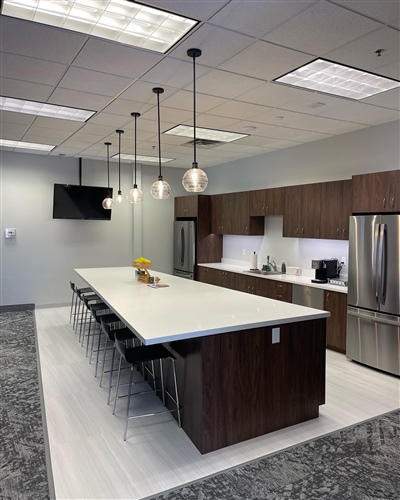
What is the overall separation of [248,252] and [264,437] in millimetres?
4602

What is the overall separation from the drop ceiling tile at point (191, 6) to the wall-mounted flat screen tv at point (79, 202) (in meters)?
5.27

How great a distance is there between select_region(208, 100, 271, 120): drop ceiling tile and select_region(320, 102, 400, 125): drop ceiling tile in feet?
2.61

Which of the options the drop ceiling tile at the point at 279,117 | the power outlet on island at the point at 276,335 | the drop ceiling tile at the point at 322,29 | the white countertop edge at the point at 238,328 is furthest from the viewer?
the drop ceiling tile at the point at 279,117

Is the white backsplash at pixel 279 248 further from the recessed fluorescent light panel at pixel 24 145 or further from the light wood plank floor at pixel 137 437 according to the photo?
the recessed fluorescent light panel at pixel 24 145

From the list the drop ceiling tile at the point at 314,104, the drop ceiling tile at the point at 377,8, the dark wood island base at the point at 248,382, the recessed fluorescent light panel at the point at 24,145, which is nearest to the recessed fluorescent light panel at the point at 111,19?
the drop ceiling tile at the point at 377,8

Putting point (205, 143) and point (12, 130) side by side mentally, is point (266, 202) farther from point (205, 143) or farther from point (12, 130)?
point (12, 130)

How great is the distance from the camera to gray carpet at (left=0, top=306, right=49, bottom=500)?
2348mm

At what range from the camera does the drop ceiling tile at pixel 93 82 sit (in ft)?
10.7

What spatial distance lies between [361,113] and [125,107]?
2.70 m

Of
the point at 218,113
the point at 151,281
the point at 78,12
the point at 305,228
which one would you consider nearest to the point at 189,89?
the point at 218,113

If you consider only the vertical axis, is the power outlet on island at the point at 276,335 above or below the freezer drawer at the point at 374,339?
above

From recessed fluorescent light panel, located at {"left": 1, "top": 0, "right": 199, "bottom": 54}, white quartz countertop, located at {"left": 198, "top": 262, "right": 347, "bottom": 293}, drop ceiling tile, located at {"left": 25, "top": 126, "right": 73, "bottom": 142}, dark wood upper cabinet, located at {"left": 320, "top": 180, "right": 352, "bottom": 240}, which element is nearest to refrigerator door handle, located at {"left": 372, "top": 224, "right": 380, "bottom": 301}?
white quartz countertop, located at {"left": 198, "top": 262, "right": 347, "bottom": 293}

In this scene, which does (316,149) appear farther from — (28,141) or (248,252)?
(28,141)

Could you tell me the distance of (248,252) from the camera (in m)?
7.25
